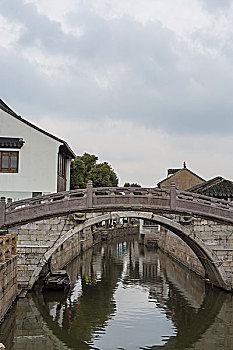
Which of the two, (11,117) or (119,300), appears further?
(11,117)

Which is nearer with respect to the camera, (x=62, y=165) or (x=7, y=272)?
(x=7, y=272)

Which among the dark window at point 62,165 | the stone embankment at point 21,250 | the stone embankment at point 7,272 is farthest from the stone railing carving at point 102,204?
the dark window at point 62,165

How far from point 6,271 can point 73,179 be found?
3076cm

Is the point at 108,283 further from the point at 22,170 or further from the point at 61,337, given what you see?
the point at 61,337

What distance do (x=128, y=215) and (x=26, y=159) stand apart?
8.50m

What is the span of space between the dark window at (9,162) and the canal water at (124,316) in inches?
305

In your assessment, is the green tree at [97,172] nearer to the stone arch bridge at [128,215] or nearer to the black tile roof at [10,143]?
the black tile roof at [10,143]

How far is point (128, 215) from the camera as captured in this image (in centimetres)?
2188

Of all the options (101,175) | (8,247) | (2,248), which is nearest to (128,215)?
(8,247)

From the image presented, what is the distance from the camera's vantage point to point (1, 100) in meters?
31.7

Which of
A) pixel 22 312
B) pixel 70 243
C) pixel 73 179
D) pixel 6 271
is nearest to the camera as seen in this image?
pixel 6 271

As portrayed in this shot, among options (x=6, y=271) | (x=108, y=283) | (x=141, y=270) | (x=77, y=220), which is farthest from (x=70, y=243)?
(x=6, y=271)

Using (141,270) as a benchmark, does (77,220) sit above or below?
above

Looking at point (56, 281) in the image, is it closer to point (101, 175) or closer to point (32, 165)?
point (32, 165)
